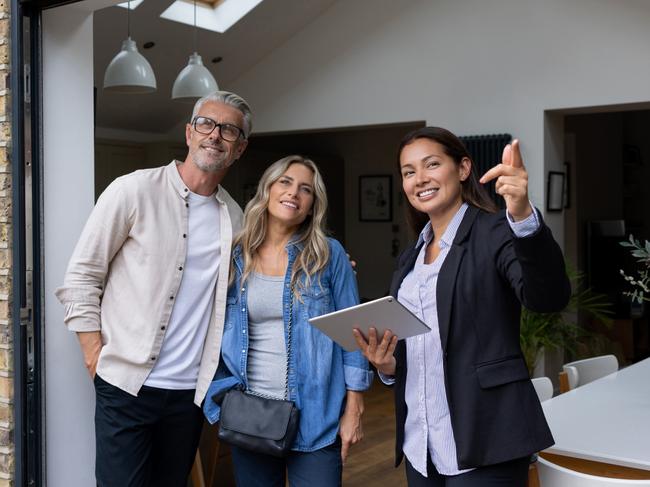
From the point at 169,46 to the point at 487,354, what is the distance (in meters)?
5.99

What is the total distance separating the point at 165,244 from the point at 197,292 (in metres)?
0.17

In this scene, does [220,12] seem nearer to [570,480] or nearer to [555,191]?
[555,191]

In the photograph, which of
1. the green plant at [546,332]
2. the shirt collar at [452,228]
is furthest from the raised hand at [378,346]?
the green plant at [546,332]

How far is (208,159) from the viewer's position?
2.38 m

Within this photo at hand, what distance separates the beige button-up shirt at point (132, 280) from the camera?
7.57 feet

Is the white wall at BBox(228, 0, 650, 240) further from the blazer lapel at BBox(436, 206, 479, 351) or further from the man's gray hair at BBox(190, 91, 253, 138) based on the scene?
the blazer lapel at BBox(436, 206, 479, 351)

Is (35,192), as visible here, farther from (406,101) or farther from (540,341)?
(406,101)

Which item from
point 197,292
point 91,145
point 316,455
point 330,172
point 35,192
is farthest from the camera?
point 330,172

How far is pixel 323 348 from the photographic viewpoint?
2.22 m

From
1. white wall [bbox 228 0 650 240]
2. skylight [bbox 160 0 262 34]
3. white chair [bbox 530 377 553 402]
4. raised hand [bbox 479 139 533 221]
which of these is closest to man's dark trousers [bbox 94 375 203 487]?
raised hand [bbox 479 139 533 221]

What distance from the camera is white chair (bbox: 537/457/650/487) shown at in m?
1.96

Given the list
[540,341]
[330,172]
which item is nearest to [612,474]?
[540,341]

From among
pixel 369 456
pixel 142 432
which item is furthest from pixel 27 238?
pixel 369 456

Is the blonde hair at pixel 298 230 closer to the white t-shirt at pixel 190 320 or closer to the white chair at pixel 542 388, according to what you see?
the white t-shirt at pixel 190 320
